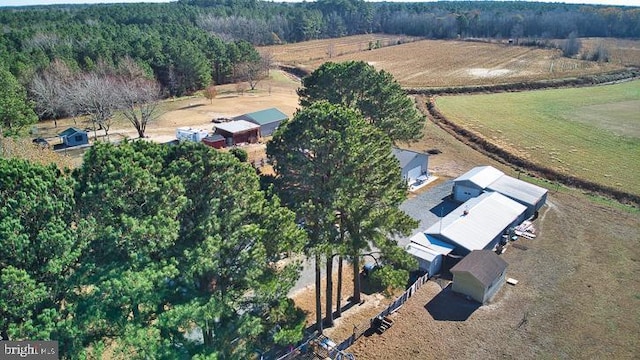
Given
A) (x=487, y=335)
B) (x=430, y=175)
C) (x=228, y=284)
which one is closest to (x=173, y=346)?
(x=228, y=284)

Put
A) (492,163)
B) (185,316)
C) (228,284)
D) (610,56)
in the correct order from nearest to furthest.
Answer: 1. (185,316)
2. (228,284)
3. (492,163)
4. (610,56)

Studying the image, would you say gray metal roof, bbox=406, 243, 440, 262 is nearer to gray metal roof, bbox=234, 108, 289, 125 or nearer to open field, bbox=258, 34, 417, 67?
gray metal roof, bbox=234, 108, 289, 125

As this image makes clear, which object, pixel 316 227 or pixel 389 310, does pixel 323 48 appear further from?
pixel 316 227

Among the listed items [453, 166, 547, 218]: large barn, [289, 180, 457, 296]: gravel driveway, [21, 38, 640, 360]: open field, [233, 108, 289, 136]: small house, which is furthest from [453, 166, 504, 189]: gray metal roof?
[233, 108, 289, 136]: small house

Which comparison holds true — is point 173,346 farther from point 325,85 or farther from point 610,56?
point 610,56

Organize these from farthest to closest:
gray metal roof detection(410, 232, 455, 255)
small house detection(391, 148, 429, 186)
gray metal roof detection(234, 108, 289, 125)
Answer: gray metal roof detection(234, 108, 289, 125) < small house detection(391, 148, 429, 186) < gray metal roof detection(410, 232, 455, 255)

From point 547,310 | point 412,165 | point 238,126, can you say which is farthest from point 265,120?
point 547,310

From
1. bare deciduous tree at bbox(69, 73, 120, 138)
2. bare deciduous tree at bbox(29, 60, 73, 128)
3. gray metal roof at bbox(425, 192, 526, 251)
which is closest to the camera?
gray metal roof at bbox(425, 192, 526, 251)
